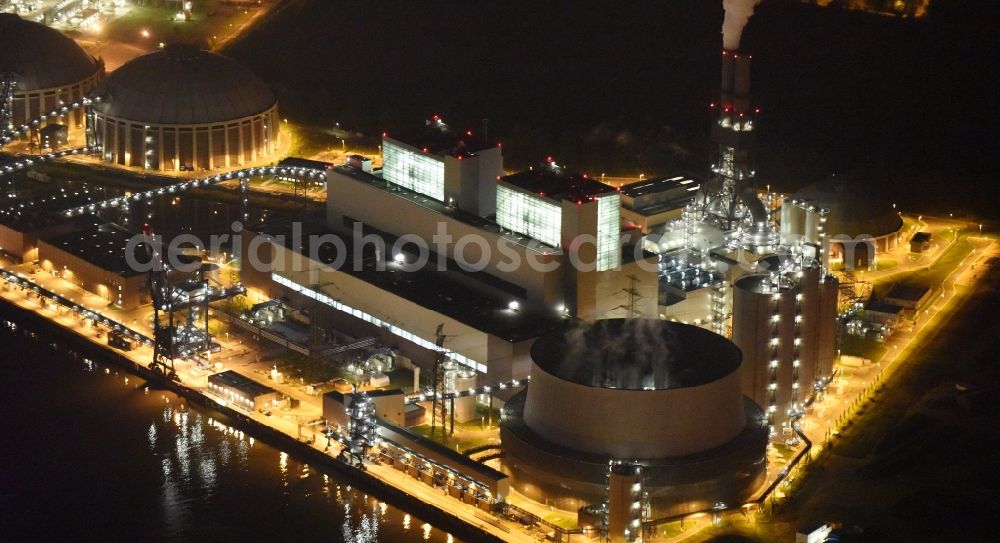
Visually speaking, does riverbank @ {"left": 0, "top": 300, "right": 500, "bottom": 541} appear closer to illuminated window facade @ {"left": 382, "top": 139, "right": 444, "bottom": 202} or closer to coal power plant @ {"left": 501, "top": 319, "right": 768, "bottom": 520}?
coal power plant @ {"left": 501, "top": 319, "right": 768, "bottom": 520}

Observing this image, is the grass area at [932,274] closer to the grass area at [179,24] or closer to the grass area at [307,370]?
the grass area at [307,370]

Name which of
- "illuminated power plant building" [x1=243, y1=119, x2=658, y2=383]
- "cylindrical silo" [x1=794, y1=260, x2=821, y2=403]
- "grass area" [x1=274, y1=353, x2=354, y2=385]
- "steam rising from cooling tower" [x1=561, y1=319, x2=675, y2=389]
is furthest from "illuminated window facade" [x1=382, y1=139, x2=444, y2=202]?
"cylindrical silo" [x1=794, y1=260, x2=821, y2=403]

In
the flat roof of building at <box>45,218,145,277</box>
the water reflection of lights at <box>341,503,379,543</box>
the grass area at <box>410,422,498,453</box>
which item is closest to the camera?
the water reflection of lights at <box>341,503,379,543</box>

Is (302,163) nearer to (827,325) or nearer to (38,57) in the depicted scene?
(38,57)

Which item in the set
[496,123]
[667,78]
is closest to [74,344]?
[496,123]

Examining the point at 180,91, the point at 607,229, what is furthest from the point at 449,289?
the point at 180,91

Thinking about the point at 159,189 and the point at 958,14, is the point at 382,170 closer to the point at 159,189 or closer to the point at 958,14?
the point at 159,189

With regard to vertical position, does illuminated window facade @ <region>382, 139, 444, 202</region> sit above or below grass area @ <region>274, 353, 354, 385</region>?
above
